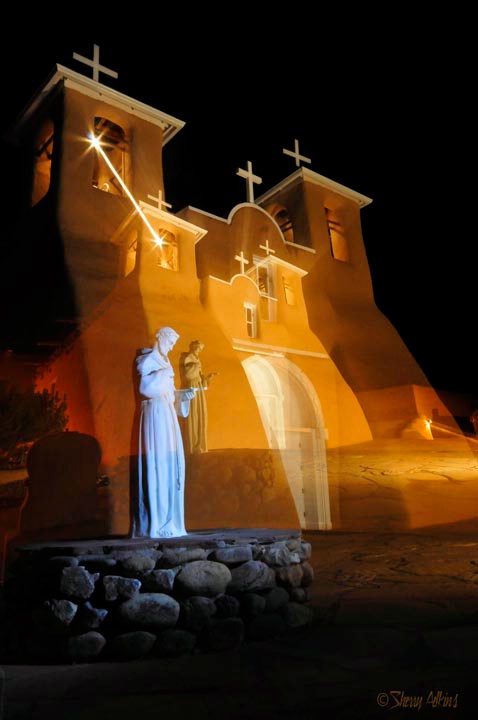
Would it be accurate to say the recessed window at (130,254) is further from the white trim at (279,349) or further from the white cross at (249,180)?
the white cross at (249,180)

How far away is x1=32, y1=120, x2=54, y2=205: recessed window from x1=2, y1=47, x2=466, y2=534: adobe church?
0.13 feet

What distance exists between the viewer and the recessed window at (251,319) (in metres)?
14.6

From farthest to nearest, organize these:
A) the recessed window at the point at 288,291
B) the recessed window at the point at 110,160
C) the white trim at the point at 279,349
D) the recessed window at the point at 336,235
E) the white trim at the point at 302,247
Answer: the recessed window at the point at 336,235
the white trim at the point at 302,247
the recessed window at the point at 288,291
the recessed window at the point at 110,160
the white trim at the point at 279,349

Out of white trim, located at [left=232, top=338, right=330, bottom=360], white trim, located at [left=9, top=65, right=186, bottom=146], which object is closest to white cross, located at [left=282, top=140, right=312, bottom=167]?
white trim, located at [left=9, top=65, right=186, bottom=146]

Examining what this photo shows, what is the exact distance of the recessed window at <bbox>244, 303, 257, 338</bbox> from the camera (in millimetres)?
14648

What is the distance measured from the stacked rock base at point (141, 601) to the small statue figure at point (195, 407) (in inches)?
237

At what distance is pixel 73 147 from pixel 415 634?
1449 cm

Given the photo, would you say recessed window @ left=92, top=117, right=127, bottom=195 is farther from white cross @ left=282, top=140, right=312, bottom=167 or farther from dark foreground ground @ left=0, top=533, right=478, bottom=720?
dark foreground ground @ left=0, top=533, right=478, bottom=720

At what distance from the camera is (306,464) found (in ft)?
42.0

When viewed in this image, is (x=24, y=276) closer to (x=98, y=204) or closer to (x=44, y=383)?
(x=98, y=204)

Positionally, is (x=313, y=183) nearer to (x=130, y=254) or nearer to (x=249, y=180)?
(x=249, y=180)

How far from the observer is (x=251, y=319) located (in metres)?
14.8

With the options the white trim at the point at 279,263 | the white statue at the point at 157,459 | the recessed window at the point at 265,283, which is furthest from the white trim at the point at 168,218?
the white statue at the point at 157,459

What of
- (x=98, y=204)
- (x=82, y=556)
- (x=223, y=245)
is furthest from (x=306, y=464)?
(x=82, y=556)
